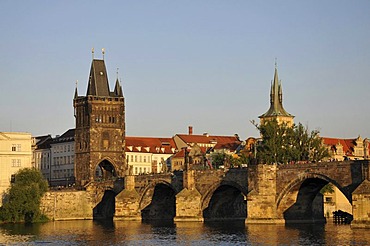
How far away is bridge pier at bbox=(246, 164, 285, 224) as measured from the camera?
9956 centimetres

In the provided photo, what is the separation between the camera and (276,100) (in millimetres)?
165250

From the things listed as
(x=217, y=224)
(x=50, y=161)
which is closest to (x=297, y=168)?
(x=217, y=224)

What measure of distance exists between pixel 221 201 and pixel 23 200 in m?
24.0

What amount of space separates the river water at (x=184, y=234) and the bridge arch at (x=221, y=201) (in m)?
3.23

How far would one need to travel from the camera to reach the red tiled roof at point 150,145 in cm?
17014

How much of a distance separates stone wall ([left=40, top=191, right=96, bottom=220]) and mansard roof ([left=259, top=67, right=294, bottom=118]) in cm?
4430

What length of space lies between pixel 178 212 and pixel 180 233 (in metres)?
18.2

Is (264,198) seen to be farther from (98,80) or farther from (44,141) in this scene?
(44,141)

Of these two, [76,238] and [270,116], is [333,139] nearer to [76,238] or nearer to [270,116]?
[270,116]

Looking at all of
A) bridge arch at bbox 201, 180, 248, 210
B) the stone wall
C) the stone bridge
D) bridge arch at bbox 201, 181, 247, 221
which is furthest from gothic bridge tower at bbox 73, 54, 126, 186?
bridge arch at bbox 201, 180, 248, 210

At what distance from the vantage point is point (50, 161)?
170375 millimetres

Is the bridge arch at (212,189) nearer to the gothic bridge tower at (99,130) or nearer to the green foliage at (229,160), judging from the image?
→ the green foliage at (229,160)

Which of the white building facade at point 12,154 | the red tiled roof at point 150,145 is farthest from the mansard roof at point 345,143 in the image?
the white building facade at point 12,154

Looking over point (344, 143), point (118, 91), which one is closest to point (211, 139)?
point (344, 143)
